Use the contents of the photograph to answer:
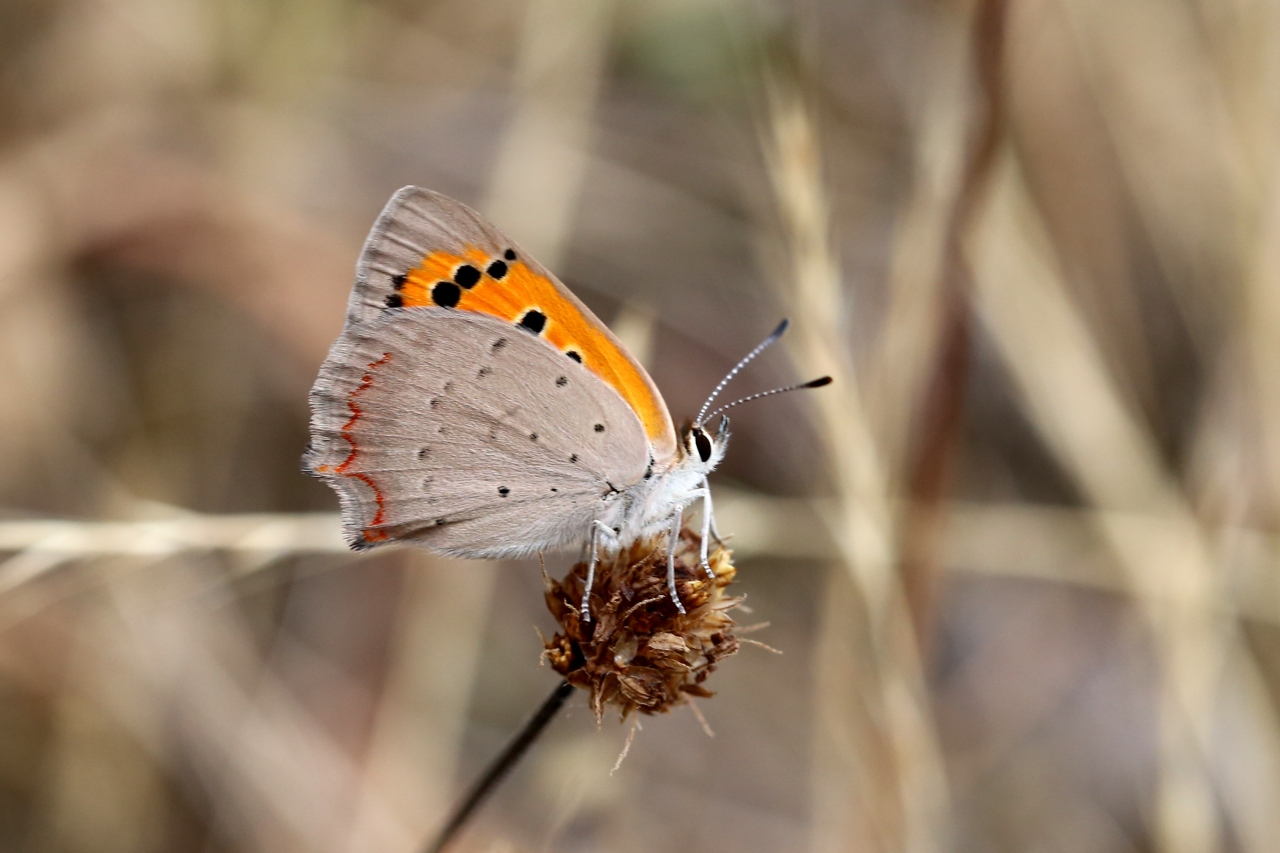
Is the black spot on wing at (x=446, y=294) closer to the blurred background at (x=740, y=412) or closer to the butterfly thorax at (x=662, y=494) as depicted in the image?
the blurred background at (x=740, y=412)

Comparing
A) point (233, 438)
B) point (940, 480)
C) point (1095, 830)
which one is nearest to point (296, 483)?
point (233, 438)

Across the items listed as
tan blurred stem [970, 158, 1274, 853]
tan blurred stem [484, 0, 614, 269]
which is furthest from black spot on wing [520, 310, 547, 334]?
tan blurred stem [484, 0, 614, 269]

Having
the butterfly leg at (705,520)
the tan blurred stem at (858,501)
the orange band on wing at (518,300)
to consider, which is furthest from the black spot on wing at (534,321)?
the tan blurred stem at (858,501)

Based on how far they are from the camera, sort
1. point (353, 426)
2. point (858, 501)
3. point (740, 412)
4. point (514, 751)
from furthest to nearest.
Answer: point (740, 412), point (858, 501), point (353, 426), point (514, 751)

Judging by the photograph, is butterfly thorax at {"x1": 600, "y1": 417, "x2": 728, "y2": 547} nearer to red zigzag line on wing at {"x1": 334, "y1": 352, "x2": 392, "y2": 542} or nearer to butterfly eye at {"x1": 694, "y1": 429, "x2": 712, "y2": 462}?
butterfly eye at {"x1": 694, "y1": 429, "x2": 712, "y2": 462}

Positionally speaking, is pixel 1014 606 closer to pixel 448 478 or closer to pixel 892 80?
pixel 892 80

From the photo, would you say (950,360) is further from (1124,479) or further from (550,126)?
(550,126)

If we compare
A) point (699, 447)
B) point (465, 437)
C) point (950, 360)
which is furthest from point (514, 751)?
point (950, 360)
